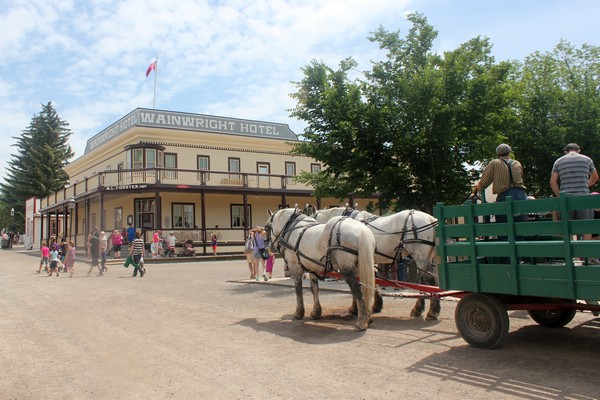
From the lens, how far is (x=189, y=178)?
3108 cm

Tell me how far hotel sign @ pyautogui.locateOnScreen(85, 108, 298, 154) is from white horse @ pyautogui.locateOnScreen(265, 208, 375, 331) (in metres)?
26.2

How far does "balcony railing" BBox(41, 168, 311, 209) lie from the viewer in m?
29.4

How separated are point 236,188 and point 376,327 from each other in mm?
24732

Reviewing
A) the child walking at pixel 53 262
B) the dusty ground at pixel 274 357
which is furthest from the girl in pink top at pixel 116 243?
the dusty ground at pixel 274 357

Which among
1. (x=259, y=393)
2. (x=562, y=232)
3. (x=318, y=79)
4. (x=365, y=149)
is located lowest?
(x=259, y=393)

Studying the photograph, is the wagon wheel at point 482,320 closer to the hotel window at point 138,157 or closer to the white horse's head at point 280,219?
the white horse's head at point 280,219

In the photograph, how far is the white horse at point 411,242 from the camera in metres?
8.42

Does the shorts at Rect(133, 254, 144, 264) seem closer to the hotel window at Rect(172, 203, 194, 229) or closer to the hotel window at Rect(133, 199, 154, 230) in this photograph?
the hotel window at Rect(133, 199, 154, 230)

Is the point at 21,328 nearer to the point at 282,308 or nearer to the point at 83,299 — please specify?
the point at 83,299

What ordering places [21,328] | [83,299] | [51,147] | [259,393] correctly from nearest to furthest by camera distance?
[259,393] < [21,328] < [83,299] < [51,147]

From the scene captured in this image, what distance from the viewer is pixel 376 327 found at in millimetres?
7660

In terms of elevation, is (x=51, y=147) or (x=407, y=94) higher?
(x=51, y=147)

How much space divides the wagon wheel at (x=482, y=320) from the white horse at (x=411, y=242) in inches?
73.4

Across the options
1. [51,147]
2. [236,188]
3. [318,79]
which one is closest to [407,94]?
[318,79]
